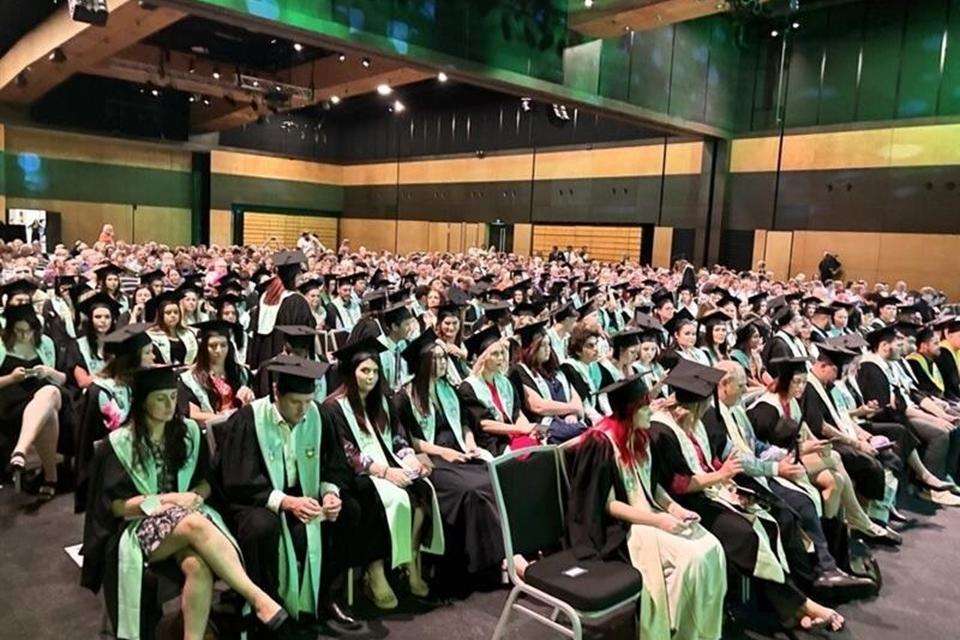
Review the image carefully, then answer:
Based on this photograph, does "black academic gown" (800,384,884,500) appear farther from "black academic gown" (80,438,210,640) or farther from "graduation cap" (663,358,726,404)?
"black academic gown" (80,438,210,640)

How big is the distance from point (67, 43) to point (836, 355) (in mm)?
13420

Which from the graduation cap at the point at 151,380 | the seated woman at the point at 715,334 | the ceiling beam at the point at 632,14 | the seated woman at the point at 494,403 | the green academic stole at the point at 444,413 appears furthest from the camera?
the ceiling beam at the point at 632,14

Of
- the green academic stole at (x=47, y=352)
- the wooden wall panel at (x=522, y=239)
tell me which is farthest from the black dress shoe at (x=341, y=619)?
the wooden wall panel at (x=522, y=239)

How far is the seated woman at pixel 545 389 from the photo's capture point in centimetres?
465

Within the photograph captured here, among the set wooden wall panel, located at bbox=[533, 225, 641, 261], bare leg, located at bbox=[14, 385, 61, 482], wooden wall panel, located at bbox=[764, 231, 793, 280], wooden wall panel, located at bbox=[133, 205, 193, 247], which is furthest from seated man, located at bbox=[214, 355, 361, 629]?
wooden wall panel, located at bbox=[133, 205, 193, 247]

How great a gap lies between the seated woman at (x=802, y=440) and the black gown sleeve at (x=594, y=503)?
1.59 m

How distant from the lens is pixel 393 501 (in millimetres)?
3592

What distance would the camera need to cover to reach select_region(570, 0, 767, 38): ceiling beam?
12.1 m

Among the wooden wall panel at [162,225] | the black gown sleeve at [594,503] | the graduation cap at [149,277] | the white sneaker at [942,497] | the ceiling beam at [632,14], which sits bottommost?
the white sneaker at [942,497]

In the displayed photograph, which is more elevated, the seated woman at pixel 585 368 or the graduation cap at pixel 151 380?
the graduation cap at pixel 151 380

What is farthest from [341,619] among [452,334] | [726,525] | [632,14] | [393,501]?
[632,14]

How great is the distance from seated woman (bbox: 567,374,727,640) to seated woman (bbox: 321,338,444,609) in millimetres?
899

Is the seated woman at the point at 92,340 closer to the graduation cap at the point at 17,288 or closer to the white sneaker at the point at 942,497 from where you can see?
the graduation cap at the point at 17,288

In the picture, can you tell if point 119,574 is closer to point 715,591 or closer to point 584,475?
point 584,475
